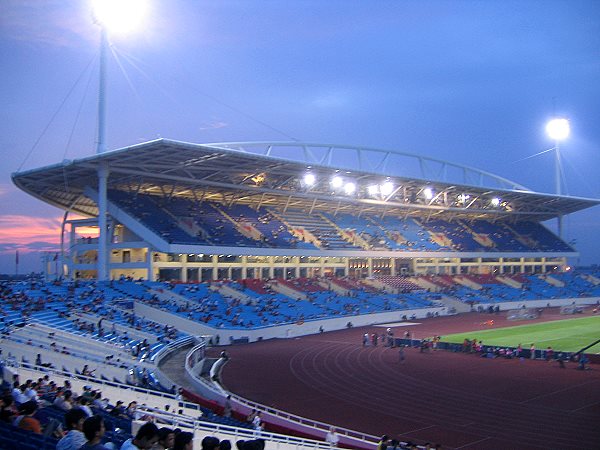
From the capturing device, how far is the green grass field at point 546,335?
35344 millimetres

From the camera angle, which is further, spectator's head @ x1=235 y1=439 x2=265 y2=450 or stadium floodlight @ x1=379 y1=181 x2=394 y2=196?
stadium floodlight @ x1=379 y1=181 x2=394 y2=196

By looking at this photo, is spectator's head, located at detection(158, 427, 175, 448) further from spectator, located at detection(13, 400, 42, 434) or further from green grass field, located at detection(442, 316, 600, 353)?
green grass field, located at detection(442, 316, 600, 353)

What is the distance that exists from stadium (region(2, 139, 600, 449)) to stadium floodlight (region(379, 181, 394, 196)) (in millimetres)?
825

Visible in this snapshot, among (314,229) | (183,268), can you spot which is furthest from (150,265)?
(314,229)

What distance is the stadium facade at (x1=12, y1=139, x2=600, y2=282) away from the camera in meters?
47.3

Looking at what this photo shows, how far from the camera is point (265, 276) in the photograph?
5697cm

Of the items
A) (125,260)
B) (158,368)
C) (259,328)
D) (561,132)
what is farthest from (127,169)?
(561,132)

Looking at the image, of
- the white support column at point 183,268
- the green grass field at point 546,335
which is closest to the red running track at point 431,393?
the green grass field at point 546,335

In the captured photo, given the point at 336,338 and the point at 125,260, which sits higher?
the point at 125,260

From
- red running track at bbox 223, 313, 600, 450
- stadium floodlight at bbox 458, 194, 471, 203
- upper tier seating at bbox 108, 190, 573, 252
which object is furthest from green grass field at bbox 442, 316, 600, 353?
stadium floodlight at bbox 458, 194, 471, 203

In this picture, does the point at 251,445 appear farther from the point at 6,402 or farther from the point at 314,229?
the point at 314,229

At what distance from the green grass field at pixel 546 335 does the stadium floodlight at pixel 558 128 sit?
38.2 meters

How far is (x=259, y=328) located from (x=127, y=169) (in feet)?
55.4

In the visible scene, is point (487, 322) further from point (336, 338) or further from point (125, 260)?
point (125, 260)
